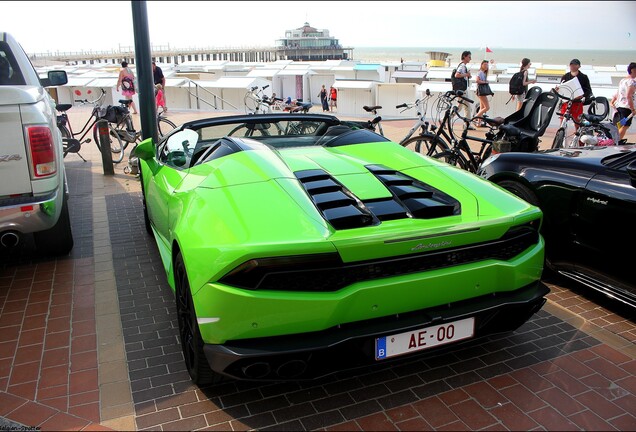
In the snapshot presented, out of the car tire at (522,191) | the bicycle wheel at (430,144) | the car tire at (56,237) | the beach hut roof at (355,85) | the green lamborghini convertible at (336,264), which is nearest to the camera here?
the green lamborghini convertible at (336,264)

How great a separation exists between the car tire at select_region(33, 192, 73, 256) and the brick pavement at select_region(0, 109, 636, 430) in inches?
29.5

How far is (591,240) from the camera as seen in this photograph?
3779 millimetres

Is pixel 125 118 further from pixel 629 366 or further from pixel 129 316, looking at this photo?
pixel 629 366

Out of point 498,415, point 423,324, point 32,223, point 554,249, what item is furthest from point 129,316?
point 554,249

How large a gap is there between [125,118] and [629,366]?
9.34 m

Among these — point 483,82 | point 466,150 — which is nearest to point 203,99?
point 483,82

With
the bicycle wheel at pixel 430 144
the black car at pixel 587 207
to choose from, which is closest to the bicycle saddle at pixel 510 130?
the bicycle wheel at pixel 430 144

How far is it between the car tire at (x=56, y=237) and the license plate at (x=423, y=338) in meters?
3.71

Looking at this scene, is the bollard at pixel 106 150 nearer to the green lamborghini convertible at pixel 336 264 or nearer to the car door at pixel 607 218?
the green lamborghini convertible at pixel 336 264

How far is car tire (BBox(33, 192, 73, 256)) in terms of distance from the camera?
16.1 feet

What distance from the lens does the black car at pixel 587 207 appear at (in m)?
3.52

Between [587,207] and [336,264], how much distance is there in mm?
2444

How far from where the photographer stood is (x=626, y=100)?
34.5ft

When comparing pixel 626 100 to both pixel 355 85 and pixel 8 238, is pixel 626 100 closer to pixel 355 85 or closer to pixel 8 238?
pixel 355 85
